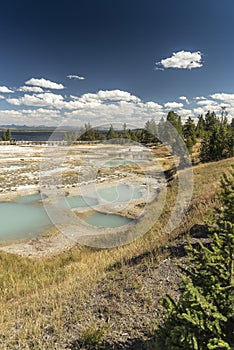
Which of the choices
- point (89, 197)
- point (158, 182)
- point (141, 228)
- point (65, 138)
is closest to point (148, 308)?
point (141, 228)

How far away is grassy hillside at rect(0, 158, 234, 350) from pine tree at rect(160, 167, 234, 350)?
1804mm

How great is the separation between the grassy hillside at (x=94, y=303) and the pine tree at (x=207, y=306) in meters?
1.80

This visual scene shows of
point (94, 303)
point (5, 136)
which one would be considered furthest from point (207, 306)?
point (5, 136)

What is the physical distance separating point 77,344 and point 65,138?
107356mm

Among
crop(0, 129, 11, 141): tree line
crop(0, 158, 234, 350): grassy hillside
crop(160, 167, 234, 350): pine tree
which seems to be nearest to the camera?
crop(160, 167, 234, 350): pine tree

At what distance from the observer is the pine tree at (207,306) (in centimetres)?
329

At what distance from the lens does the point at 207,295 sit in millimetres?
3523

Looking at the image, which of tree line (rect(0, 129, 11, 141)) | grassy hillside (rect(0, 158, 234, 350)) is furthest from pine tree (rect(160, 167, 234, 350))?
tree line (rect(0, 129, 11, 141))

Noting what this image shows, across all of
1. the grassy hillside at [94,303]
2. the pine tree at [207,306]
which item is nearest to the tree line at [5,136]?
the grassy hillside at [94,303]

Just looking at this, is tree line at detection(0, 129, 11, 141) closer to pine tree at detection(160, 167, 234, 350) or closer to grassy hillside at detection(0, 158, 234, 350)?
grassy hillside at detection(0, 158, 234, 350)

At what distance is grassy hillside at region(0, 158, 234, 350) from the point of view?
530 centimetres

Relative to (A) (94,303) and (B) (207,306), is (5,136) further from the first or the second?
(B) (207,306)

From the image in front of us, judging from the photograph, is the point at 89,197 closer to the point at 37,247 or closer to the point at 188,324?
the point at 37,247

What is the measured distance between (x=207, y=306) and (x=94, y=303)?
4.23 meters
